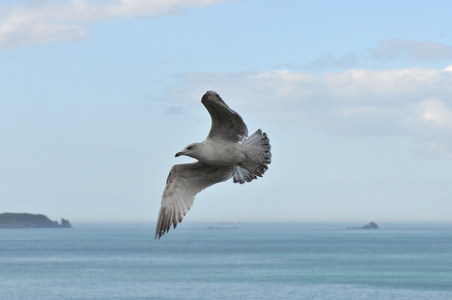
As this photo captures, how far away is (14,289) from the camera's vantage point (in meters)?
78.5

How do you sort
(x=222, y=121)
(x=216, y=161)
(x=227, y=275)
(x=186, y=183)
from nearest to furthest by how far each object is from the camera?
(x=222, y=121), (x=216, y=161), (x=186, y=183), (x=227, y=275)

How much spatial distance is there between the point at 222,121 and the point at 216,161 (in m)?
0.68

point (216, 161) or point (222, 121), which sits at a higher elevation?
point (222, 121)

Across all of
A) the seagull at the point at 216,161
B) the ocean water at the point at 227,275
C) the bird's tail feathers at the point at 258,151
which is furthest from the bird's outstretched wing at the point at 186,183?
the ocean water at the point at 227,275

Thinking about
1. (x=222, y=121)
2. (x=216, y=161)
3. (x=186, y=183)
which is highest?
(x=222, y=121)

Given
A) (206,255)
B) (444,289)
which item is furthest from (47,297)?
(206,255)

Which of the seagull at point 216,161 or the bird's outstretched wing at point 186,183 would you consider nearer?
the seagull at point 216,161

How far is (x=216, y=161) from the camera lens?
11219 millimetres

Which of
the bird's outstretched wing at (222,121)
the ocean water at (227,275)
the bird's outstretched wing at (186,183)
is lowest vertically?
the ocean water at (227,275)

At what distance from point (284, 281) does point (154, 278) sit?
16.7m

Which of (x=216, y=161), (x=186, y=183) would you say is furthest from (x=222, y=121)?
(x=186, y=183)

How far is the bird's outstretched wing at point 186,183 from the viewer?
12.4m

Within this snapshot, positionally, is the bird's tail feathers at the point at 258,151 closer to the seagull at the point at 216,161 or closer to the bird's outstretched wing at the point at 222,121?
the seagull at the point at 216,161

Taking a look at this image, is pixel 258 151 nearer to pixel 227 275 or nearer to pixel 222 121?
pixel 222 121
